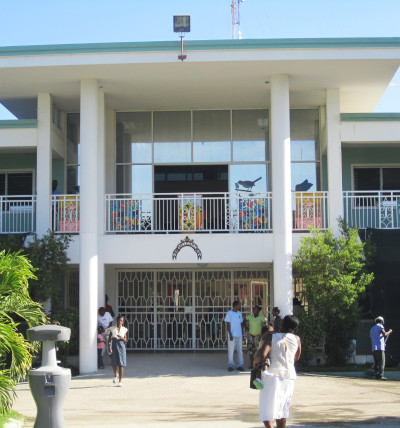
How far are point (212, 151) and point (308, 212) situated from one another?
12.1 ft

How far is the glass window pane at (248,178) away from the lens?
1866cm

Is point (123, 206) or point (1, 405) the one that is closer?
point (1, 405)

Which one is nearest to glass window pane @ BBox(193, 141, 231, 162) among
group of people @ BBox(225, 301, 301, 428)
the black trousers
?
the black trousers

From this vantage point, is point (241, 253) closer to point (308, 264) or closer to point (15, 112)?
point (308, 264)

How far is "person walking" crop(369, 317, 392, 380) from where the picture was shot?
46.4 ft

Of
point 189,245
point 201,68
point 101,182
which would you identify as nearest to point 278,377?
point 189,245

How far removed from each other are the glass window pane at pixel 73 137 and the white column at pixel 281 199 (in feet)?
19.7

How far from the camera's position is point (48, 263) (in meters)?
15.4

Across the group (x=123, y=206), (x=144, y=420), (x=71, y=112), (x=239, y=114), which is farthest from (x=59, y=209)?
(x=144, y=420)

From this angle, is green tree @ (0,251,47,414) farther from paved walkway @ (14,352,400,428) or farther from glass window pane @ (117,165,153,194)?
glass window pane @ (117,165,153,194)

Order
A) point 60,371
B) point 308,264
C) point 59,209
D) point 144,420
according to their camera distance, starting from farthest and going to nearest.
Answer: point 59,209 → point 308,264 → point 144,420 → point 60,371

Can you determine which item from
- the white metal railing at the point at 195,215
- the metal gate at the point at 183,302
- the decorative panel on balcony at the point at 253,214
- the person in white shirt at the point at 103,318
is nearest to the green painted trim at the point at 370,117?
the white metal railing at the point at 195,215

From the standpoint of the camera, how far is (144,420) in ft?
34.7

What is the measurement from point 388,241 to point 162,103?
6892mm
